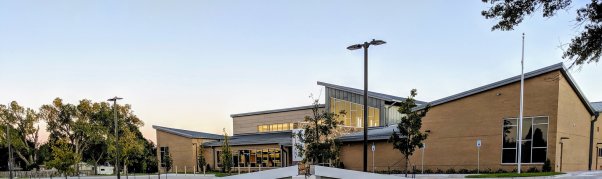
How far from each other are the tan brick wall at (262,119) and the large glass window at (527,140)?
24470 millimetres

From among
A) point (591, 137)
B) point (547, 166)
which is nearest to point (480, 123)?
point (547, 166)

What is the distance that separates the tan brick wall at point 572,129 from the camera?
93.2ft

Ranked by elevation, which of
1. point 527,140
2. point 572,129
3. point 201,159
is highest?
point 572,129

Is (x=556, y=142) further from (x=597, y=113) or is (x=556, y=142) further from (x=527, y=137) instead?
(x=597, y=113)

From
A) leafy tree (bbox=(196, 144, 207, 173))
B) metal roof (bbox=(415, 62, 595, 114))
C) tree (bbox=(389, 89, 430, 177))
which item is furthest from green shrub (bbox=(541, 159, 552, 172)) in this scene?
leafy tree (bbox=(196, 144, 207, 173))

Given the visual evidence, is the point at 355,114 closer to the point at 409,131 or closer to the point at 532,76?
the point at 532,76

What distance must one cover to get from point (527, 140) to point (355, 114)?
17.9m

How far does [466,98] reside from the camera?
1228 inches

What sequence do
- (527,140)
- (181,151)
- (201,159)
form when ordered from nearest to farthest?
(527,140)
(201,159)
(181,151)

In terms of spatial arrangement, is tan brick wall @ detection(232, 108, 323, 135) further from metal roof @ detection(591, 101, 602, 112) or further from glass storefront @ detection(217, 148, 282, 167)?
metal roof @ detection(591, 101, 602, 112)

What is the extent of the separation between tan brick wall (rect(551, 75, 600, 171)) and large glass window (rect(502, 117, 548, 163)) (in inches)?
33.1

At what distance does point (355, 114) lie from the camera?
44.2 metres

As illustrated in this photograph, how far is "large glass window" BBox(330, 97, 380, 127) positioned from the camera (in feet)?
142

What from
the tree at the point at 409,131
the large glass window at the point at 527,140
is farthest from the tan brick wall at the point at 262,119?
the tree at the point at 409,131
